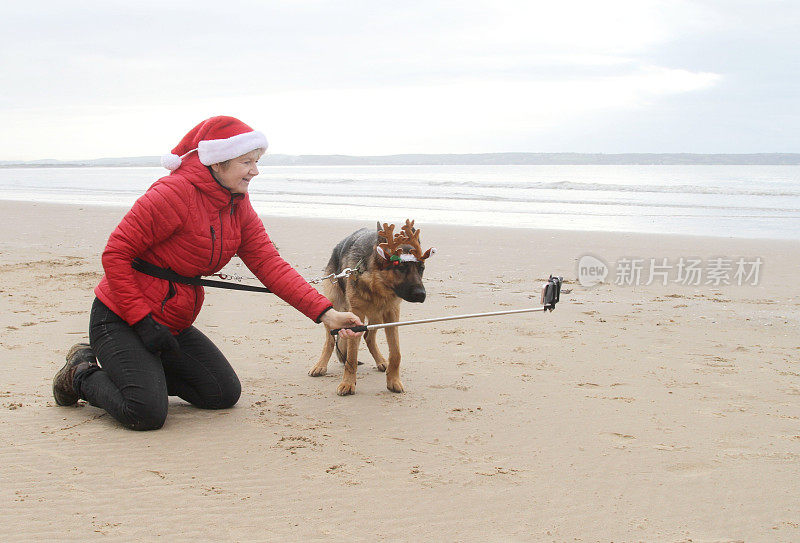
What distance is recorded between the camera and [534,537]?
11.0 ft

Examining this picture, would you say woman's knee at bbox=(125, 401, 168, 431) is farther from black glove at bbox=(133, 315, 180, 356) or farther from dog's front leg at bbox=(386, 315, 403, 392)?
dog's front leg at bbox=(386, 315, 403, 392)

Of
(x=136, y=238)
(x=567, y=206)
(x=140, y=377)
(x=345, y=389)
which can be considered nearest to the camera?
(x=136, y=238)

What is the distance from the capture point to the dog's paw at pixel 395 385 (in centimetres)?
573

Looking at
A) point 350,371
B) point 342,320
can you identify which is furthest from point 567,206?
point 342,320

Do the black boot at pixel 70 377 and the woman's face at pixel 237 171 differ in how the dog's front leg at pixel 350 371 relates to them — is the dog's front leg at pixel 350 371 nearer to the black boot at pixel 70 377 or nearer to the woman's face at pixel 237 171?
the woman's face at pixel 237 171

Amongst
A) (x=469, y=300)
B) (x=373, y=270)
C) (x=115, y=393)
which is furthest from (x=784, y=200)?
(x=115, y=393)

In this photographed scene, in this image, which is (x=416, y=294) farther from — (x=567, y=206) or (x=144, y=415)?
(x=567, y=206)

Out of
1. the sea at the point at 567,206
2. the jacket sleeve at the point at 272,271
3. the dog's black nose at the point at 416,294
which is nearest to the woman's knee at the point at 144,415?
the jacket sleeve at the point at 272,271

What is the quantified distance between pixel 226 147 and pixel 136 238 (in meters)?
0.77

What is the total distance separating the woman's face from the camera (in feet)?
15.1

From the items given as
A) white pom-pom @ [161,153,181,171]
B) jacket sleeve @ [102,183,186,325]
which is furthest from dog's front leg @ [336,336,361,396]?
white pom-pom @ [161,153,181,171]

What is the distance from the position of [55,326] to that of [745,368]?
633 cm

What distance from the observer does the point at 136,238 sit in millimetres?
4383

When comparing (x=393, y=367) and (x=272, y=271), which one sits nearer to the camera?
(x=272, y=271)
